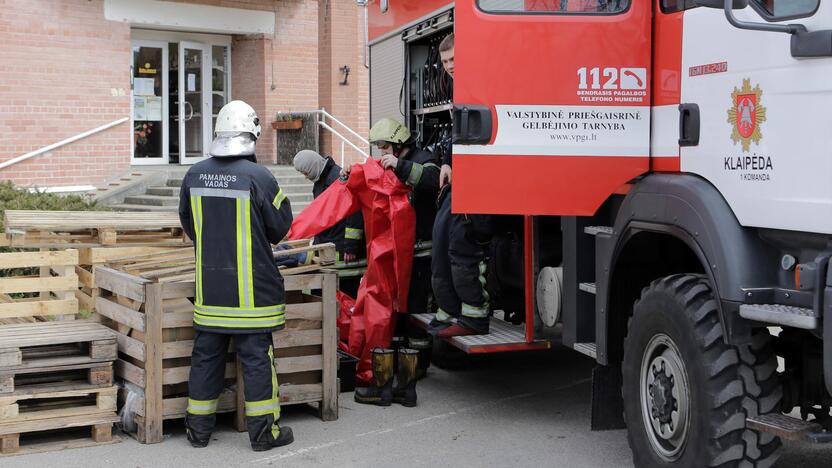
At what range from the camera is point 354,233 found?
813cm

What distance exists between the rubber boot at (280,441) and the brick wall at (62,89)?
10922mm

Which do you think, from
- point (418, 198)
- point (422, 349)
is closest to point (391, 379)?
point (422, 349)

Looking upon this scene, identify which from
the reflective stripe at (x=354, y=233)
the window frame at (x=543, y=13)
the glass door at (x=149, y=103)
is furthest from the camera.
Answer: the glass door at (x=149, y=103)

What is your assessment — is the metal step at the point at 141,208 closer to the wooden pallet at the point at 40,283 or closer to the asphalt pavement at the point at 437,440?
the wooden pallet at the point at 40,283

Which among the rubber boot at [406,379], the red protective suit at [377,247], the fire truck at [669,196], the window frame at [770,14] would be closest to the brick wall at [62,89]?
the red protective suit at [377,247]

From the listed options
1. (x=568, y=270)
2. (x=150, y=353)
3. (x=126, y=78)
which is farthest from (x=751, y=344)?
(x=126, y=78)

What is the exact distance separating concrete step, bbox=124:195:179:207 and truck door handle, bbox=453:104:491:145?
10.3 m

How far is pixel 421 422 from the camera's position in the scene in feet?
21.9

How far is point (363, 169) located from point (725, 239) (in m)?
3.61

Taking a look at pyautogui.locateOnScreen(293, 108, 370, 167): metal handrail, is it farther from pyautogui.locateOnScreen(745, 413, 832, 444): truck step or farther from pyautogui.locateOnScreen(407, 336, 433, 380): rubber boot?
pyautogui.locateOnScreen(745, 413, 832, 444): truck step

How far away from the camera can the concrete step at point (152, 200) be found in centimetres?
1541

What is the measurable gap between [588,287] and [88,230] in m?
3.75

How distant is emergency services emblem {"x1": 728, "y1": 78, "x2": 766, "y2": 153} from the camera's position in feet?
14.6

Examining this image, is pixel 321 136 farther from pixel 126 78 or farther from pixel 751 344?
pixel 751 344
